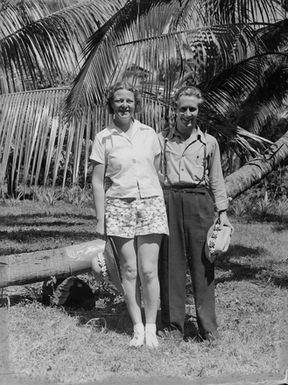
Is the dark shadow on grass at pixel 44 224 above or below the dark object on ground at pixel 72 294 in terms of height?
below

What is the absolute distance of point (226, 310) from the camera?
282 inches

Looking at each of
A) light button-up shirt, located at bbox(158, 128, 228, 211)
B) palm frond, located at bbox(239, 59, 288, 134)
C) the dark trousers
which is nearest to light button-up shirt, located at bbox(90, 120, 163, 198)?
light button-up shirt, located at bbox(158, 128, 228, 211)

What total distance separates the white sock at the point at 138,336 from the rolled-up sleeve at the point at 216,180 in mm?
1039

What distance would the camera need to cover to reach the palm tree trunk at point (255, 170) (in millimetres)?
8250

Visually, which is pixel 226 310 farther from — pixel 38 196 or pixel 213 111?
pixel 38 196

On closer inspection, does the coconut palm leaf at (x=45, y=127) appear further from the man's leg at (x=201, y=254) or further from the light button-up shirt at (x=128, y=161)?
the man's leg at (x=201, y=254)

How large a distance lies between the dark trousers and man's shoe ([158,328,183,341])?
1.3 inches

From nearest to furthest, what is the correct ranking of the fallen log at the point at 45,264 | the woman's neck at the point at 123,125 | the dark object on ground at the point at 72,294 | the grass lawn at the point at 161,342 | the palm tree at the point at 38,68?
1. the grass lawn at the point at 161,342
2. the woman's neck at the point at 123,125
3. the fallen log at the point at 45,264
4. the dark object on ground at the point at 72,294
5. the palm tree at the point at 38,68

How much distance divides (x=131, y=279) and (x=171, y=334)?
21.8 inches

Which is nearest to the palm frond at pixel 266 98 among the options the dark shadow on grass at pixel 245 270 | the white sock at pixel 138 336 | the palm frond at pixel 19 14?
the dark shadow on grass at pixel 245 270

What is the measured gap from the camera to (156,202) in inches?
223

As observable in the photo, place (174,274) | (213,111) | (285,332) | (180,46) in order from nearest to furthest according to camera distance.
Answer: (174,274) → (285,332) → (180,46) → (213,111)

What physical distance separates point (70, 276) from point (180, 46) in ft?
8.12

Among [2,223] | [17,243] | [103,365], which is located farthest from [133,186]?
[2,223]
